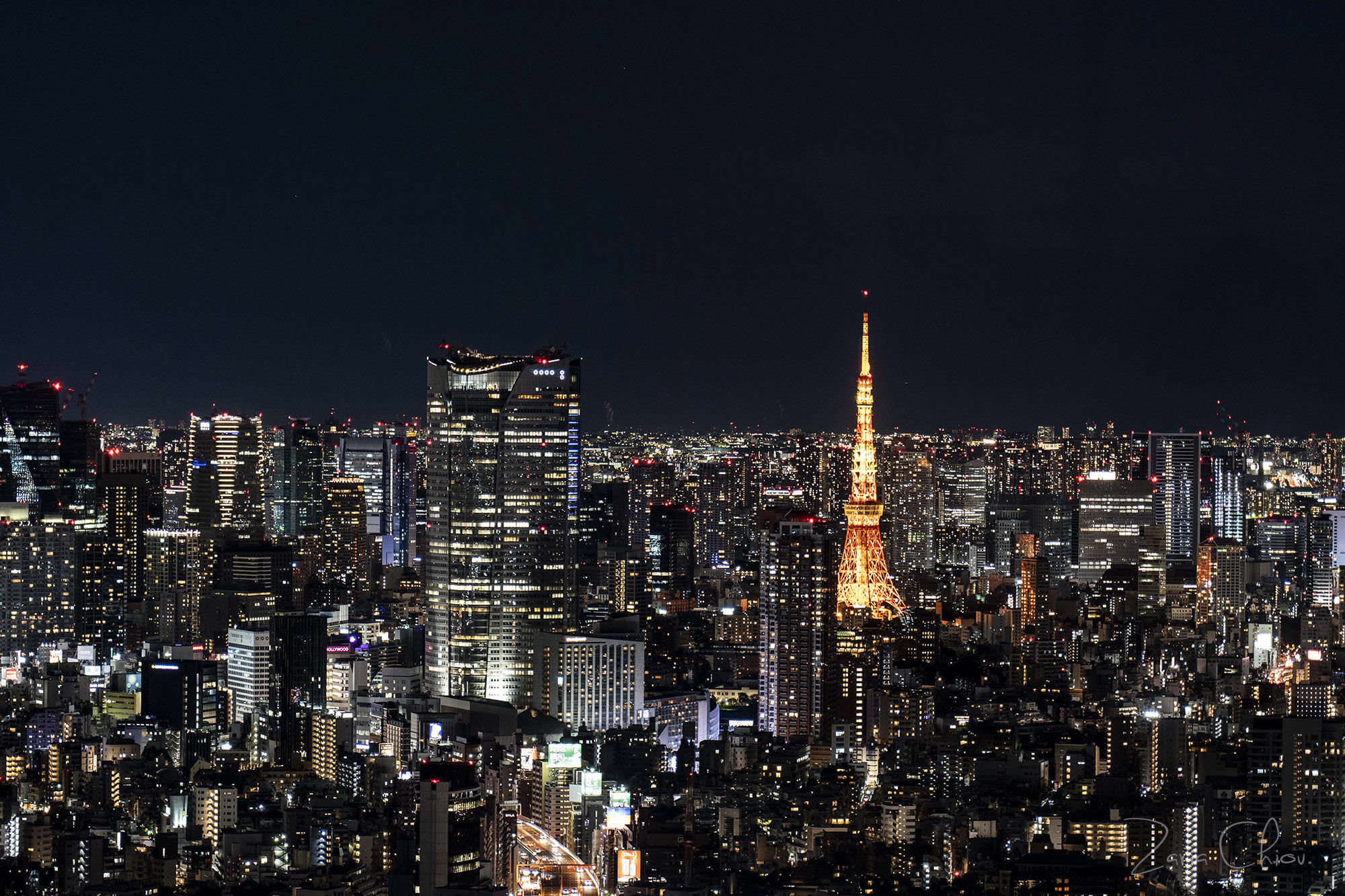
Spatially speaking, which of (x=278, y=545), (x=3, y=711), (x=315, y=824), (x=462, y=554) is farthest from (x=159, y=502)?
(x=315, y=824)

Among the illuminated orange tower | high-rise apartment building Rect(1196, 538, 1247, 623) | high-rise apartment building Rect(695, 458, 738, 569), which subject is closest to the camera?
the illuminated orange tower

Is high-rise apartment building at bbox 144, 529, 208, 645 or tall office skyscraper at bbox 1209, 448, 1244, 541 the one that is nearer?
high-rise apartment building at bbox 144, 529, 208, 645

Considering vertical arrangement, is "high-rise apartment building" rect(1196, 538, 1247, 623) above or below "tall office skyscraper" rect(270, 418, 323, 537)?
below

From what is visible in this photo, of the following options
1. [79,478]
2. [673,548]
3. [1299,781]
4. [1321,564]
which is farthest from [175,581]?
[1299,781]

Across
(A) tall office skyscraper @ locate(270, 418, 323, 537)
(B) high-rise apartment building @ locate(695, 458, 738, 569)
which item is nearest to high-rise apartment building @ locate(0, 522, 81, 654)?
(A) tall office skyscraper @ locate(270, 418, 323, 537)

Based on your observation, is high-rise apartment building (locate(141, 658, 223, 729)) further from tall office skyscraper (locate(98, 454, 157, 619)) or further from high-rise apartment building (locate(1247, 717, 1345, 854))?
high-rise apartment building (locate(1247, 717, 1345, 854))

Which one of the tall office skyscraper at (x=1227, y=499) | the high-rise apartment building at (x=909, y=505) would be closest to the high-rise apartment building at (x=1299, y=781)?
the high-rise apartment building at (x=909, y=505)

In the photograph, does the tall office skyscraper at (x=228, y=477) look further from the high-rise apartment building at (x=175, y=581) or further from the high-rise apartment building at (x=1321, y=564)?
the high-rise apartment building at (x=1321, y=564)
